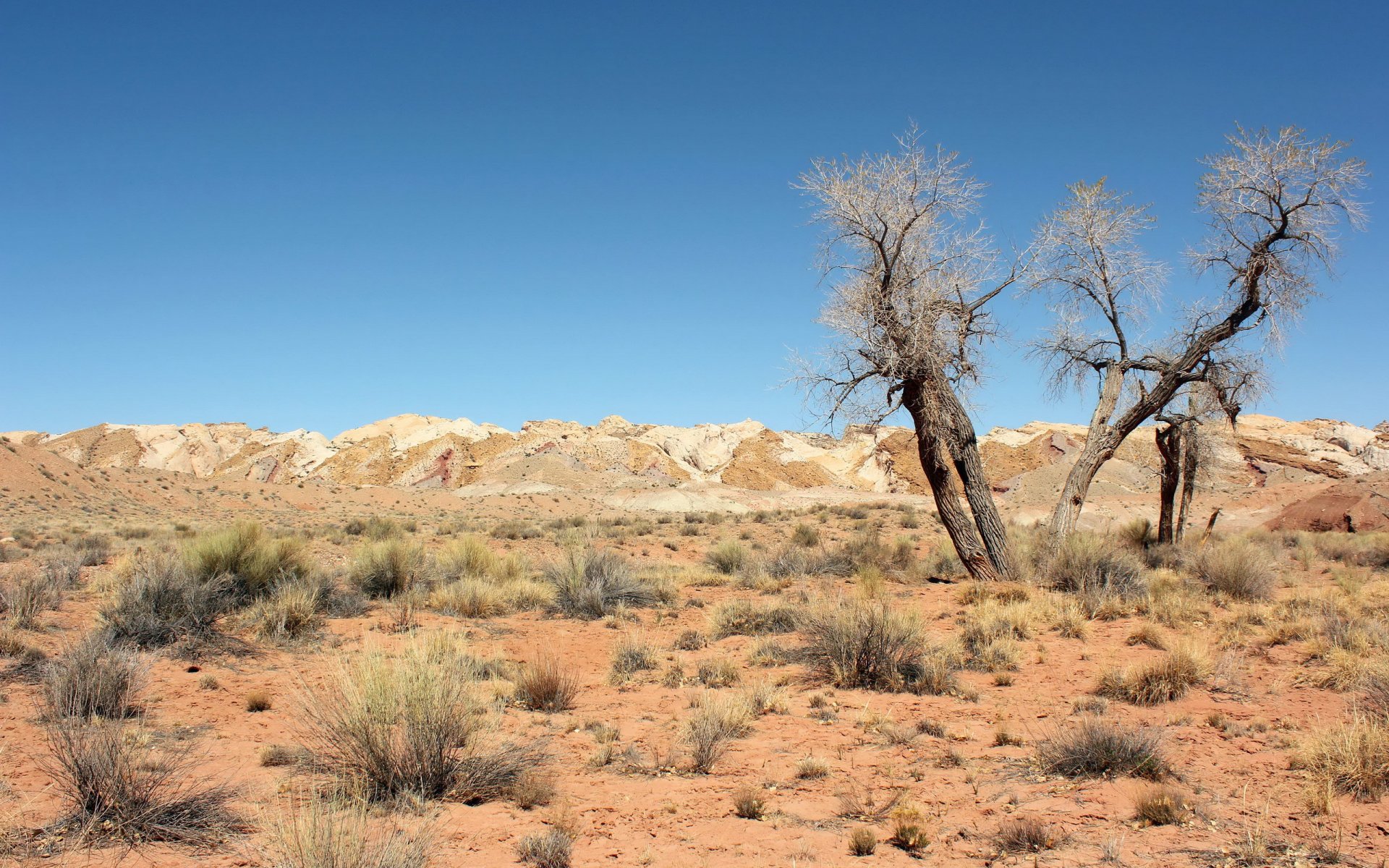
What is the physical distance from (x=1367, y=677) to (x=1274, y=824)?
3.37 meters

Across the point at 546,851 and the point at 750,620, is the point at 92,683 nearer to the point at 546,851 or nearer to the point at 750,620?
the point at 546,851

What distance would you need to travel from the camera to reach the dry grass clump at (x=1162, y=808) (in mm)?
4523

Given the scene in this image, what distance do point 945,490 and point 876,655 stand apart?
22.4 feet

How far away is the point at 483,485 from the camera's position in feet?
191

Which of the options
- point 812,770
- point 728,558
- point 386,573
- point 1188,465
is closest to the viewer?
point 812,770

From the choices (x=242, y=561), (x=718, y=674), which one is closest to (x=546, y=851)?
(x=718, y=674)

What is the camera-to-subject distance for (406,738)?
16.8 feet

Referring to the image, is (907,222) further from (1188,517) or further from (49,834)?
(1188,517)

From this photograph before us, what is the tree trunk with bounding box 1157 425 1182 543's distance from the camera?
60.4 ft

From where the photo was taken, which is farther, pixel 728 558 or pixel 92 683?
pixel 728 558

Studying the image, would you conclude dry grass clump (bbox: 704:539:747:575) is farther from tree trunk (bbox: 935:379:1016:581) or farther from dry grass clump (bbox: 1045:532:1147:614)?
dry grass clump (bbox: 1045:532:1147:614)

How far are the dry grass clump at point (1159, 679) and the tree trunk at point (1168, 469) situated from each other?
40.2 ft

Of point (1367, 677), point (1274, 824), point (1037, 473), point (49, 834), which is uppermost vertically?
point (1037, 473)

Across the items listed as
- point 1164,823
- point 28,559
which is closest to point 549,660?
point 1164,823
